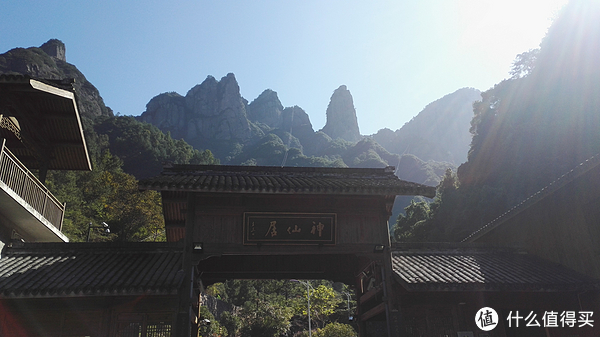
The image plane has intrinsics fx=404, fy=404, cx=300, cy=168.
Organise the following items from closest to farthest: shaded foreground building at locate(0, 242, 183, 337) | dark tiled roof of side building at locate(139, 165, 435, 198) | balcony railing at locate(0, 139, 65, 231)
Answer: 1. shaded foreground building at locate(0, 242, 183, 337)
2. dark tiled roof of side building at locate(139, 165, 435, 198)
3. balcony railing at locate(0, 139, 65, 231)

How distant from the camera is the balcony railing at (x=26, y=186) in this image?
12219 millimetres

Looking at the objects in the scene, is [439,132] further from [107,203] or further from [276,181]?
[276,181]

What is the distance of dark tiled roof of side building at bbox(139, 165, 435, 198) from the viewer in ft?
37.4

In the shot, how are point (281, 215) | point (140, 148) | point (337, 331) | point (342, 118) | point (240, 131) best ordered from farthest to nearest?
point (342, 118)
point (240, 131)
point (140, 148)
point (337, 331)
point (281, 215)

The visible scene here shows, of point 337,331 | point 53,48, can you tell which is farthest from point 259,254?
point 53,48

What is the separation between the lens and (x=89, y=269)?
468 inches

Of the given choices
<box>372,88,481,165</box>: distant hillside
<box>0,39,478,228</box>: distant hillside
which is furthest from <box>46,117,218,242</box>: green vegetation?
<box>372,88,481,165</box>: distant hillside

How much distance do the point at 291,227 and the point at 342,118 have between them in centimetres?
17487

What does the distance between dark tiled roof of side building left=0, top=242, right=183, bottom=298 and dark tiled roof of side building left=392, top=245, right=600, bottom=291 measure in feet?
23.1

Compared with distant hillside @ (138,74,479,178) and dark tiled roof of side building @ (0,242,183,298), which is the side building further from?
distant hillside @ (138,74,479,178)

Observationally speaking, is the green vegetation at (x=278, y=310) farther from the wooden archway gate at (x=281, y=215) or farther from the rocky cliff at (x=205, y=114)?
the rocky cliff at (x=205, y=114)

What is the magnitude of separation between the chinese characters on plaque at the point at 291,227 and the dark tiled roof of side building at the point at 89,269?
2539 millimetres

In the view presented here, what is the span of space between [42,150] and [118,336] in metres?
9.20

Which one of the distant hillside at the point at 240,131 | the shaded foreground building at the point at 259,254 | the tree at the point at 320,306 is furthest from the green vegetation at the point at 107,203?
the shaded foreground building at the point at 259,254
